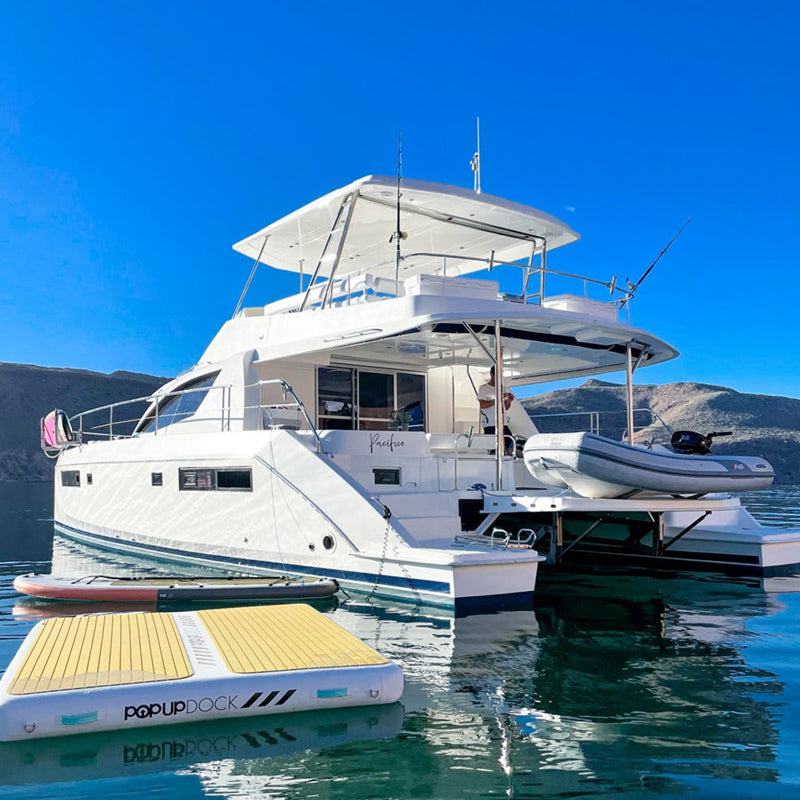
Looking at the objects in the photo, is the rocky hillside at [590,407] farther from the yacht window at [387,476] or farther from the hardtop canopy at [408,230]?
the yacht window at [387,476]

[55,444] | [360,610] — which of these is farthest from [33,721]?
[55,444]

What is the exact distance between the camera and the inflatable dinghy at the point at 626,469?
351 inches

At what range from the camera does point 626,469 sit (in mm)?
8930

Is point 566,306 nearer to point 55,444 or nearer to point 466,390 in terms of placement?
point 466,390

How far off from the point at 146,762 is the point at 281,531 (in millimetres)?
6056

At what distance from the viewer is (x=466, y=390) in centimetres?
1470

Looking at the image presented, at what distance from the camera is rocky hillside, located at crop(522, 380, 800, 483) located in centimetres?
7825

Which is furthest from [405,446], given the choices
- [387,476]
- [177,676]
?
[177,676]

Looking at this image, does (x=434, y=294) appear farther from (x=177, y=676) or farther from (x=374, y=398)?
(x=177, y=676)

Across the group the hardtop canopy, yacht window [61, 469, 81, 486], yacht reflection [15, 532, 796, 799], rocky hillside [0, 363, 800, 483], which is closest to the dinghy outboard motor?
yacht reflection [15, 532, 796, 799]

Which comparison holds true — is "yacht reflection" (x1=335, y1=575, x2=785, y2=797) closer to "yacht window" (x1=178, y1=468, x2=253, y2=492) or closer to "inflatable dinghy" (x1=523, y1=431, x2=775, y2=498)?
"inflatable dinghy" (x1=523, y1=431, x2=775, y2=498)

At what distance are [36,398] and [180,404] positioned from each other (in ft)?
280

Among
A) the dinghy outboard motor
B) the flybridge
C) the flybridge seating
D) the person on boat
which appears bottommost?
the dinghy outboard motor

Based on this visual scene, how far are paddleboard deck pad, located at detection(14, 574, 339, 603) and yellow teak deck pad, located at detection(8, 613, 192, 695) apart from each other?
76.0 inches
